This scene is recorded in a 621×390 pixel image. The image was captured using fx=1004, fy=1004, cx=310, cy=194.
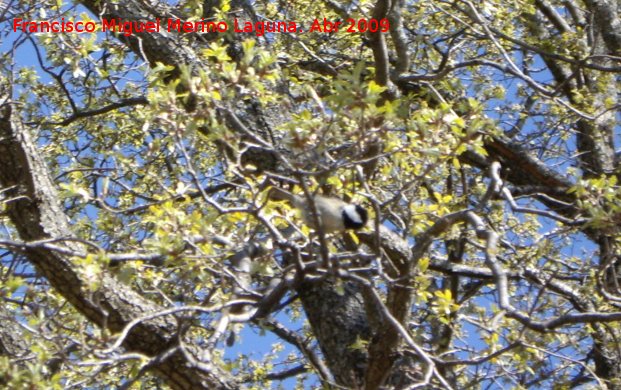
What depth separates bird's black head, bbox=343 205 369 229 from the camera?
4109 mm

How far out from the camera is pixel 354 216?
4129 mm

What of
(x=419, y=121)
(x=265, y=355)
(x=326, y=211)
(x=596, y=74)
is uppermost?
(x=596, y=74)

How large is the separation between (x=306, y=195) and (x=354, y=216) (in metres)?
0.68

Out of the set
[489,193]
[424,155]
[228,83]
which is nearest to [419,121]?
[424,155]

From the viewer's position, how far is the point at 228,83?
3.99m

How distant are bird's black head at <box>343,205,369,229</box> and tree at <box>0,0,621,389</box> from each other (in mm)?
84

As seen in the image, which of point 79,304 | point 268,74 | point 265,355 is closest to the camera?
point 268,74

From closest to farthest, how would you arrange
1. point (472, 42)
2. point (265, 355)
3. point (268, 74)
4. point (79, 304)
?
point (268, 74) < point (79, 304) < point (265, 355) < point (472, 42)

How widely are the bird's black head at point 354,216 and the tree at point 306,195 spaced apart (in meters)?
0.08

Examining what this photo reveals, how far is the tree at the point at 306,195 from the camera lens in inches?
152

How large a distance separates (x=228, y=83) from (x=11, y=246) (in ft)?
3.73

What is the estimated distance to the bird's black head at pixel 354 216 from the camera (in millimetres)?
4109

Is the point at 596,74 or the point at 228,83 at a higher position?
the point at 596,74

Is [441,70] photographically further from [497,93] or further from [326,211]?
[326,211]
